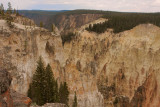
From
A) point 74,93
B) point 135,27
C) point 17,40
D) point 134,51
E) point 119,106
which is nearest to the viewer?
point 17,40

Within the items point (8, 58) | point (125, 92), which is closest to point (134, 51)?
point (125, 92)

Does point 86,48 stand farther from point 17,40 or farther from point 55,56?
point 17,40

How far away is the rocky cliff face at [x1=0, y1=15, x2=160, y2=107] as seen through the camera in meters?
20.7

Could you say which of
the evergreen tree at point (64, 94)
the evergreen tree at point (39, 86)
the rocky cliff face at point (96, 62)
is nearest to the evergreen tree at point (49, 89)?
the evergreen tree at point (39, 86)

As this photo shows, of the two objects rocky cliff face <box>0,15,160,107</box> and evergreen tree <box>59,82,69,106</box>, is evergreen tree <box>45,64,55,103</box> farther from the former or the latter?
rocky cliff face <box>0,15,160,107</box>

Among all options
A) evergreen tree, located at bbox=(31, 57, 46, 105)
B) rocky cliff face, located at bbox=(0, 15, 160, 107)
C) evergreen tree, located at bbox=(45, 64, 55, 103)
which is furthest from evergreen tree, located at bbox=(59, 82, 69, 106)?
evergreen tree, located at bbox=(31, 57, 46, 105)

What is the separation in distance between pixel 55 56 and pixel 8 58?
7375mm

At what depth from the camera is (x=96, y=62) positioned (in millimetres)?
36031

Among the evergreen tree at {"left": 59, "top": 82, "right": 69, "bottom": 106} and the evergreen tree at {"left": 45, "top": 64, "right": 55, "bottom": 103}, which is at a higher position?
the evergreen tree at {"left": 45, "top": 64, "right": 55, "bottom": 103}

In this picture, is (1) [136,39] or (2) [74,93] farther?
(1) [136,39]

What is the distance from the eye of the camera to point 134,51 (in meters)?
34.0

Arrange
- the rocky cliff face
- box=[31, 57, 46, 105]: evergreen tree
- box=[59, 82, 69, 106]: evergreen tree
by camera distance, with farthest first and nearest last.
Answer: box=[59, 82, 69, 106]: evergreen tree, the rocky cliff face, box=[31, 57, 46, 105]: evergreen tree

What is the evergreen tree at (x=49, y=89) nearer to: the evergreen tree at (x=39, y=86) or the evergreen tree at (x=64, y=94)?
the evergreen tree at (x=39, y=86)

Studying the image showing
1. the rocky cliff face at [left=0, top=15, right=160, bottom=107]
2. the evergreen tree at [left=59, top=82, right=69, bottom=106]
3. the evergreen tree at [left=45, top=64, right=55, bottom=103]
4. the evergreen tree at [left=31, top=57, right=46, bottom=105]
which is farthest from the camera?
the evergreen tree at [left=59, top=82, right=69, bottom=106]
